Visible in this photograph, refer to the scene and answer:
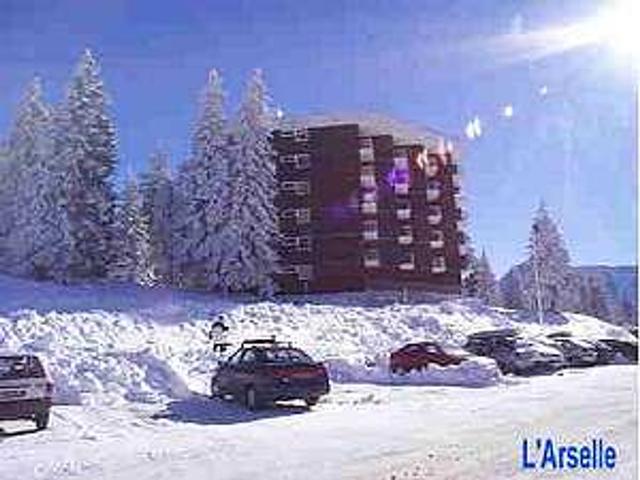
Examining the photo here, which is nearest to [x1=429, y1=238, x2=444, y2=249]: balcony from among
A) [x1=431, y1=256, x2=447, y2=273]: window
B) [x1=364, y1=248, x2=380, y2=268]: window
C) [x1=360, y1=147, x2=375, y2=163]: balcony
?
[x1=431, y1=256, x2=447, y2=273]: window

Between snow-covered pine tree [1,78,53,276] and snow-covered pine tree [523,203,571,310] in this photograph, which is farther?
snow-covered pine tree [523,203,571,310]

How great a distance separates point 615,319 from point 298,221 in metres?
63.2

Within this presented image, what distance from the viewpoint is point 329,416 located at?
69.8 feet

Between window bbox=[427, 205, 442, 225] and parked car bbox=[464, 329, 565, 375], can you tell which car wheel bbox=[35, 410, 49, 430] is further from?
window bbox=[427, 205, 442, 225]

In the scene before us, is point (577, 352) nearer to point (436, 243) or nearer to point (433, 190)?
point (436, 243)

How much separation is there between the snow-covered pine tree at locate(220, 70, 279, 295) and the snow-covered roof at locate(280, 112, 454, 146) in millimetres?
→ 8617

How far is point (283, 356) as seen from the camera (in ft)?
82.6

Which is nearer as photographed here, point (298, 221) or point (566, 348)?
point (566, 348)

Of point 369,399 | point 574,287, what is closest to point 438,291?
point 574,287

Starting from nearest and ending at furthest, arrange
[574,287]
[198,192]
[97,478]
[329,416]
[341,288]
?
[97,478] → [329,416] → [198,192] → [341,288] → [574,287]

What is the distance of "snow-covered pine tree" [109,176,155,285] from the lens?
61.1 m

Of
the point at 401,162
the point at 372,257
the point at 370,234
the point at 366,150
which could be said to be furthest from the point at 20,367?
the point at 401,162

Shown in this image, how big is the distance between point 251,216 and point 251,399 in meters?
39.6

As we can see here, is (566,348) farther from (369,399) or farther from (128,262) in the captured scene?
(128,262)
